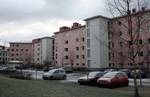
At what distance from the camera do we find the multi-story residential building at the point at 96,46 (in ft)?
225

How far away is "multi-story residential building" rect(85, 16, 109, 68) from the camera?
68.7 metres

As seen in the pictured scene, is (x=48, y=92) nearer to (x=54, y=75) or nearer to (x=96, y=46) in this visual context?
(x=54, y=75)

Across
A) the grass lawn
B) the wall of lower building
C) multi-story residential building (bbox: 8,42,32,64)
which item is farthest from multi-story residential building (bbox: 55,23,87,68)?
multi-story residential building (bbox: 8,42,32,64)

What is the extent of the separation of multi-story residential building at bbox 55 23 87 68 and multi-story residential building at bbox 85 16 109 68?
198 inches

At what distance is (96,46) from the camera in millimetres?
69750

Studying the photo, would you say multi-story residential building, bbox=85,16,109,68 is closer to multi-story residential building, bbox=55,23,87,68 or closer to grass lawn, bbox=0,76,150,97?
multi-story residential building, bbox=55,23,87,68

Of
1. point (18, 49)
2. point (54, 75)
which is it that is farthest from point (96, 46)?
point (18, 49)

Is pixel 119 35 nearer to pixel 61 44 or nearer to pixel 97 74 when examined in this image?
pixel 97 74

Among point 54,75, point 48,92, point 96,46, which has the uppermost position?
point 96,46

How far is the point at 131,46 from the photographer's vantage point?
17047 mm

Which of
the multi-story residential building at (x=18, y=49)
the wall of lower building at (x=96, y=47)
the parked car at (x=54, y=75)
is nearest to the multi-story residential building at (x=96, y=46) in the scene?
the wall of lower building at (x=96, y=47)

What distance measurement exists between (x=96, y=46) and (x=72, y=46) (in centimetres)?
1595

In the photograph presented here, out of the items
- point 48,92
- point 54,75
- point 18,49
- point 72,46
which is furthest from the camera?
point 18,49

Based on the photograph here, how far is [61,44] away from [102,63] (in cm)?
2646
